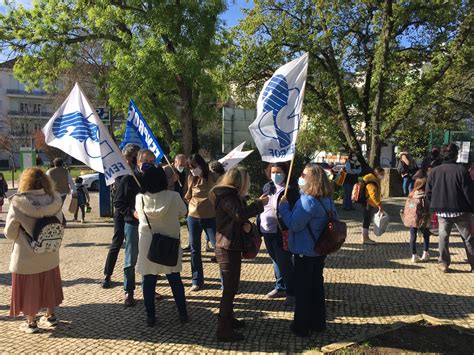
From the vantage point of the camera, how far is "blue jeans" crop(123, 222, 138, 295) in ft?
17.5

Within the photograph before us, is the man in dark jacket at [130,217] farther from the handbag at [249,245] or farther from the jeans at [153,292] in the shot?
the handbag at [249,245]

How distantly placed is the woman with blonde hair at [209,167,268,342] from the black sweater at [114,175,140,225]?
1460mm

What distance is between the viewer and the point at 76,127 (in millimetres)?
5230

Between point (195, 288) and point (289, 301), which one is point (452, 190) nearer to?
point (289, 301)

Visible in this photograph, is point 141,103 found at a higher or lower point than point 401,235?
higher

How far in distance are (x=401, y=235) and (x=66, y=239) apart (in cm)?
735

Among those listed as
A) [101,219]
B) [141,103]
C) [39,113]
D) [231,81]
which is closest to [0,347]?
[141,103]

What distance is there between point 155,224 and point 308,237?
5.23ft

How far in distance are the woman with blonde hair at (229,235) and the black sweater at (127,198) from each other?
146cm

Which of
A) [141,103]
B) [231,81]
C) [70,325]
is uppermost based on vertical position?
[231,81]

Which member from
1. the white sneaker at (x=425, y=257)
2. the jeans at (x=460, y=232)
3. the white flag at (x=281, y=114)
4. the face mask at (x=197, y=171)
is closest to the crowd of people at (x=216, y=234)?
the white flag at (x=281, y=114)

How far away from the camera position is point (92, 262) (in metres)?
7.69

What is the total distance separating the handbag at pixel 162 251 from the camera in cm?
Result: 459

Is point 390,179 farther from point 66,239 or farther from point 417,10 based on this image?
point 66,239
